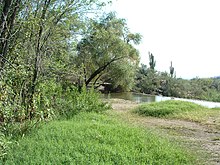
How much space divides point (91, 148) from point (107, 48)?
32.2 ft

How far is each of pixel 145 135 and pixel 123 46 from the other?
8650 mm

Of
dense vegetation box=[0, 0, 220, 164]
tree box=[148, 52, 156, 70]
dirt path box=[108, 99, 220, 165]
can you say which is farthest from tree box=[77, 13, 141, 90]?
tree box=[148, 52, 156, 70]

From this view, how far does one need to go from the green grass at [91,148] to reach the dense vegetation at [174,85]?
11.6 meters

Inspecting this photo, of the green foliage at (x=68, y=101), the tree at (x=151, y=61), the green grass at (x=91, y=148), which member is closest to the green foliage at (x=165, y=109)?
the green foliage at (x=68, y=101)

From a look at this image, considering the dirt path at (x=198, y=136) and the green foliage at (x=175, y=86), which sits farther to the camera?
the green foliage at (x=175, y=86)

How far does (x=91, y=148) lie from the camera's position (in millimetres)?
3303

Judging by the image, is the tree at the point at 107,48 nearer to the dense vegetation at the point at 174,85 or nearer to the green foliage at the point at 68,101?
the dense vegetation at the point at 174,85

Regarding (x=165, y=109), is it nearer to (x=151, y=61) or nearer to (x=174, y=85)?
(x=174, y=85)

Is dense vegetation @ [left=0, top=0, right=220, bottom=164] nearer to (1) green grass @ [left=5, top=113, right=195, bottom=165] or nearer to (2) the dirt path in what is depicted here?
(1) green grass @ [left=5, top=113, right=195, bottom=165]

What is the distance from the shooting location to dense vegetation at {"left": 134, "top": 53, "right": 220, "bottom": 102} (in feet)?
52.5

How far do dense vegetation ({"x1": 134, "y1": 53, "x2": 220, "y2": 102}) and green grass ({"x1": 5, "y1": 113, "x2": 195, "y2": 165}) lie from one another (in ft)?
38.0

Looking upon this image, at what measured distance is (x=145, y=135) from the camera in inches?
163

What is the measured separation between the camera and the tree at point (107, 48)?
1260cm

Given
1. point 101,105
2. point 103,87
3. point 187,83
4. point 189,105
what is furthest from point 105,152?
point 187,83
